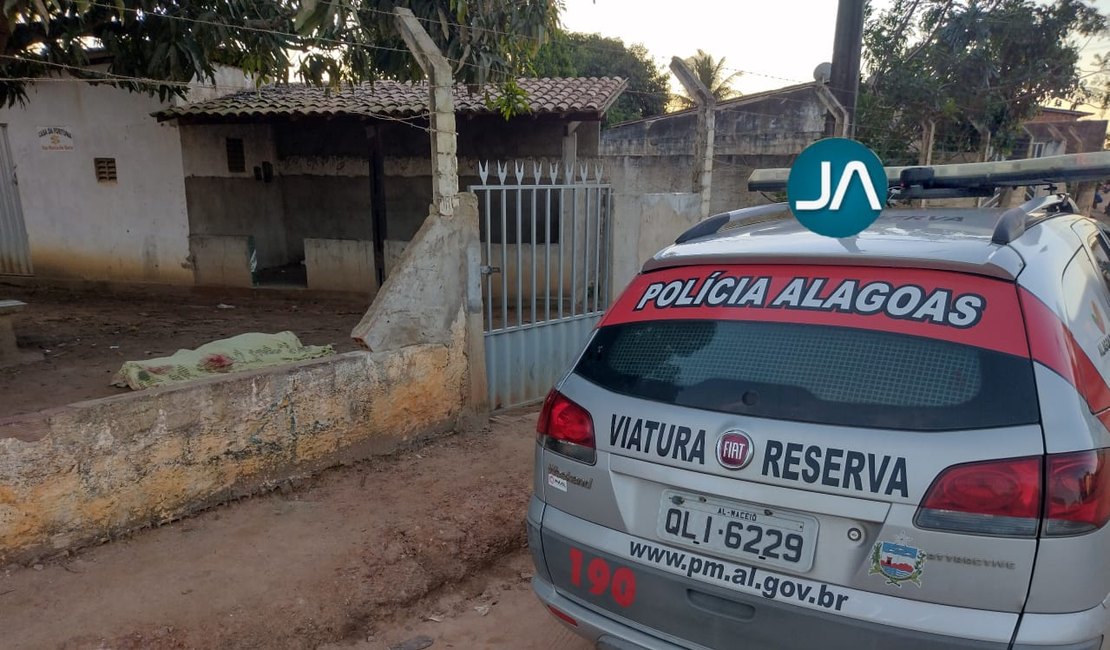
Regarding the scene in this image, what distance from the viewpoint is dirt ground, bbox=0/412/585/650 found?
9.11 feet

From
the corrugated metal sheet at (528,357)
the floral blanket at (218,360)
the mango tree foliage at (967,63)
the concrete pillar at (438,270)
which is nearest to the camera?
the concrete pillar at (438,270)

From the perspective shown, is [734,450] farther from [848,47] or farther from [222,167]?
[222,167]

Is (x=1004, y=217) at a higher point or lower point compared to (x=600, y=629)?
higher

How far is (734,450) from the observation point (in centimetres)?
181

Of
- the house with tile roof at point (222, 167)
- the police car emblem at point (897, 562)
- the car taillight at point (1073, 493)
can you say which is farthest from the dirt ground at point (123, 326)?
the car taillight at point (1073, 493)

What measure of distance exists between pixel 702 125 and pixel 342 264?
5.99 meters

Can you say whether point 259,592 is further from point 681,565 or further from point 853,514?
point 853,514

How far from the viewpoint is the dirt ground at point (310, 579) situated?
2.78 metres

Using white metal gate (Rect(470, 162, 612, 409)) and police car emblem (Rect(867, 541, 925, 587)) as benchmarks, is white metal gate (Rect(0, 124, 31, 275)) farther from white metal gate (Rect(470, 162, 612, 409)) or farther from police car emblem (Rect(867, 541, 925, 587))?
police car emblem (Rect(867, 541, 925, 587))

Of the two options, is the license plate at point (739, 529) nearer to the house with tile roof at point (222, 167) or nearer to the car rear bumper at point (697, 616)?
the car rear bumper at point (697, 616)

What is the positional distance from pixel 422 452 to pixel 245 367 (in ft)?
4.94

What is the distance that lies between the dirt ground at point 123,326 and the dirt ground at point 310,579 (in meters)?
2.33

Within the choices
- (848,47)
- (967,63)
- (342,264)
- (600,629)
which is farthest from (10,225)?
(967,63)

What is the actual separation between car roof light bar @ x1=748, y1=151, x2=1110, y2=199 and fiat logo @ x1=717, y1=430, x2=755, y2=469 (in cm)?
159
